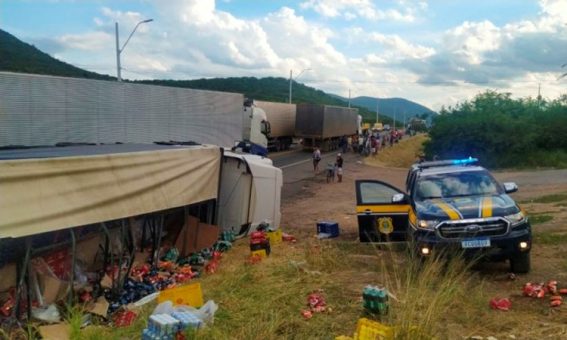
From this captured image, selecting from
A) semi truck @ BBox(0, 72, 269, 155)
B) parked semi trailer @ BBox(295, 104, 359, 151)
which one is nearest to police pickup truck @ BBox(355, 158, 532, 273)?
semi truck @ BBox(0, 72, 269, 155)

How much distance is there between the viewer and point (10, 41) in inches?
2721

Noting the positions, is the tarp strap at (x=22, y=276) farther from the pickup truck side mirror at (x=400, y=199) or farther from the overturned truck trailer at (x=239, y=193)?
the pickup truck side mirror at (x=400, y=199)

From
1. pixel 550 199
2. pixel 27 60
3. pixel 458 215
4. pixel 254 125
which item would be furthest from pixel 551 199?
pixel 27 60

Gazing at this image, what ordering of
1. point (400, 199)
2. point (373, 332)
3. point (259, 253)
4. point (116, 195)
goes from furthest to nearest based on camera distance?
point (259, 253) < point (400, 199) < point (116, 195) < point (373, 332)

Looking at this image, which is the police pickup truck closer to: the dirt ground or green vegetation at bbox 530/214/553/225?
the dirt ground

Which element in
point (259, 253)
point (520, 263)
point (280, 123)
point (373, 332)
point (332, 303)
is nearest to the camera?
point (373, 332)

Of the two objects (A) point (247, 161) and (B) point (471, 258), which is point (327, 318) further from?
(A) point (247, 161)

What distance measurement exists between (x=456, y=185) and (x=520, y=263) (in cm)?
173

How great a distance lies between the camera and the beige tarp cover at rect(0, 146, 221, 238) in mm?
6035

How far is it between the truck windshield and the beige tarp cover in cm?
408

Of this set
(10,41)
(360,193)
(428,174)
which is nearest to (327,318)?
(428,174)

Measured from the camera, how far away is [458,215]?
8070 millimetres

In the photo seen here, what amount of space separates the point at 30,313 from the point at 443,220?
18.0 ft

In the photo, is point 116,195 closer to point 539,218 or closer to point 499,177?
point 539,218
